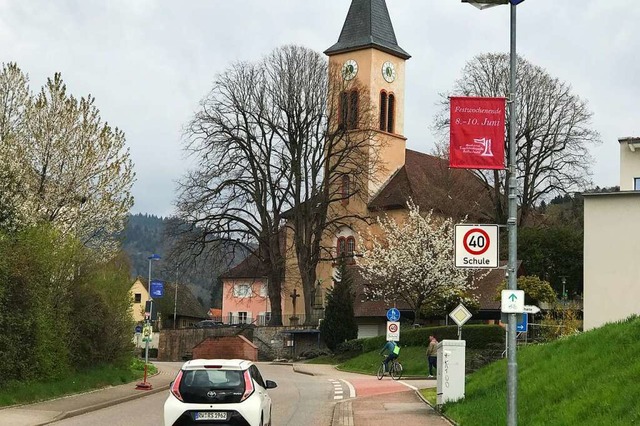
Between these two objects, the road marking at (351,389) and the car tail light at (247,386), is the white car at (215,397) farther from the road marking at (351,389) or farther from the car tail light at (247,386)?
the road marking at (351,389)

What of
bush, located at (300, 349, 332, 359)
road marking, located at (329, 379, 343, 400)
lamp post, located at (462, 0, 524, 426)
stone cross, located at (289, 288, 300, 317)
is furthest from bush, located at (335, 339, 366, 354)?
Result: lamp post, located at (462, 0, 524, 426)

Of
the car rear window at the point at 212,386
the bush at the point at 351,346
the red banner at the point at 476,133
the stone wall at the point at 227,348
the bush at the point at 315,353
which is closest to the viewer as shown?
the red banner at the point at 476,133

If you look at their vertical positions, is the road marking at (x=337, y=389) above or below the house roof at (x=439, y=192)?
below

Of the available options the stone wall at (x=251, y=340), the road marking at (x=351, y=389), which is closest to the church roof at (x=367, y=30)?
the stone wall at (x=251, y=340)

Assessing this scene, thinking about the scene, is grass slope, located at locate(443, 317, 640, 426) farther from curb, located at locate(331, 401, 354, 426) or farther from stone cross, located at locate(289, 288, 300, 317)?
stone cross, located at locate(289, 288, 300, 317)

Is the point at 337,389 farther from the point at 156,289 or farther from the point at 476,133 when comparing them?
the point at 476,133

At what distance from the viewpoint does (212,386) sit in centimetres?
1720

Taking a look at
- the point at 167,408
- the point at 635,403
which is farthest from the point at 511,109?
the point at 167,408

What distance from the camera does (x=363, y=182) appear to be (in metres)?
68.9

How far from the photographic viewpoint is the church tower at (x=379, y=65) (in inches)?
3071

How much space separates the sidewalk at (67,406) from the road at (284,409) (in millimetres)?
277

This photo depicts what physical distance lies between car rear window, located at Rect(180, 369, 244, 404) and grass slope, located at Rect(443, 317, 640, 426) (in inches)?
172

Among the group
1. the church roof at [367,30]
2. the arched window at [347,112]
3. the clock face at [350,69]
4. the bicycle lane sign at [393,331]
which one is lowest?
the bicycle lane sign at [393,331]

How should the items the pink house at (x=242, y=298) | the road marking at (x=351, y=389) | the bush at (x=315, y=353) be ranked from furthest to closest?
the pink house at (x=242, y=298)
the bush at (x=315, y=353)
the road marking at (x=351, y=389)
